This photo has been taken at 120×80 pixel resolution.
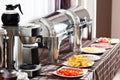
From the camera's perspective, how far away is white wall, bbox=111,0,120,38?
12.1ft

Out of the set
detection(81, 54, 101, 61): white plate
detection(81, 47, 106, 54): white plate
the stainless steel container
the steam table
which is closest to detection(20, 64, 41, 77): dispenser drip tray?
the steam table

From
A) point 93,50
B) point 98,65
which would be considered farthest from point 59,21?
point 98,65

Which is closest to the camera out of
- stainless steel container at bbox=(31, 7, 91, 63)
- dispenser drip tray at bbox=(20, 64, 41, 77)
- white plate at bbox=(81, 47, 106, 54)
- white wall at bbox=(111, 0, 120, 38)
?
dispenser drip tray at bbox=(20, 64, 41, 77)

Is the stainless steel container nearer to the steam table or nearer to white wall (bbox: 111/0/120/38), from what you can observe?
the steam table

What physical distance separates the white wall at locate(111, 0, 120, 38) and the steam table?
1.57 metres

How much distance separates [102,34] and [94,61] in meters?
2.36

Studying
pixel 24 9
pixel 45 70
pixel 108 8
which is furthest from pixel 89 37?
pixel 108 8

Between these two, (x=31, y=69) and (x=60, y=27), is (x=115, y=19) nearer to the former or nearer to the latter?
(x=60, y=27)

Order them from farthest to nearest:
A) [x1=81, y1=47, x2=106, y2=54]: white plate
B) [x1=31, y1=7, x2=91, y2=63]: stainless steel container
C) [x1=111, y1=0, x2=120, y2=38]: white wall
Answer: [x1=111, y1=0, x2=120, y2=38]: white wall < [x1=81, y1=47, x2=106, y2=54]: white plate < [x1=31, y1=7, x2=91, y2=63]: stainless steel container

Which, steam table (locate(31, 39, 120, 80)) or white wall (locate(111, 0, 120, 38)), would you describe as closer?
steam table (locate(31, 39, 120, 80))

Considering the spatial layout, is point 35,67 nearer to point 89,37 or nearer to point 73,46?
point 73,46

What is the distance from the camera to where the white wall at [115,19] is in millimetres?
3676

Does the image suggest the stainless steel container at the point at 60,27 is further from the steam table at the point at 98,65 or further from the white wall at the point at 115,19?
the white wall at the point at 115,19

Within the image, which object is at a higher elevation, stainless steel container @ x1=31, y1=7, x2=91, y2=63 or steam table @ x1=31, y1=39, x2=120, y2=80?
stainless steel container @ x1=31, y1=7, x2=91, y2=63
